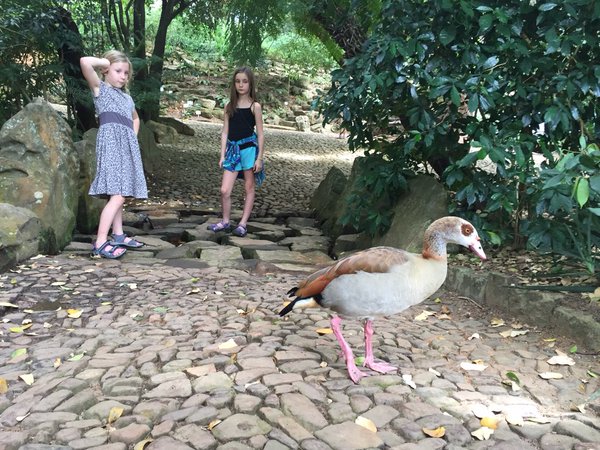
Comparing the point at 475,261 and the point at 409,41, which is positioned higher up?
the point at 409,41

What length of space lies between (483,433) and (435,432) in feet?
0.63

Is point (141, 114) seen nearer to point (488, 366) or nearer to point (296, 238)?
point (296, 238)

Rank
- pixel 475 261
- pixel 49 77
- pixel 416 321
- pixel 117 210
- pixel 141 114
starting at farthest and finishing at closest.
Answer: pixel 141 114, pixel 49 77, pixel 117 210, pixel 475 261, pixel 416 321

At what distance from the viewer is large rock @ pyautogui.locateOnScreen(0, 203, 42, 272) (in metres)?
4.27

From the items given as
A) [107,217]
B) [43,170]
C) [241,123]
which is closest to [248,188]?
[241,123]

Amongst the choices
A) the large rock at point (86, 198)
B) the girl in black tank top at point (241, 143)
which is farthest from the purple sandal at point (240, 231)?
the large rock at point (86, 198)

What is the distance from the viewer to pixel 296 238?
20.6 feet

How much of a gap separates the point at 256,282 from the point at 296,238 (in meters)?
1.89

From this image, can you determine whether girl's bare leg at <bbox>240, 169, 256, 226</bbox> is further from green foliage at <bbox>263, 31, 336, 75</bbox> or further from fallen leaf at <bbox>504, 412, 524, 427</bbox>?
green foliage at <bbox>263, 31, 336, 75</bbox>

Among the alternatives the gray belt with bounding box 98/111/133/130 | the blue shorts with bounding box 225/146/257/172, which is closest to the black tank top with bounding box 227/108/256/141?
the blue shorts with bounding box 225/146/257/172

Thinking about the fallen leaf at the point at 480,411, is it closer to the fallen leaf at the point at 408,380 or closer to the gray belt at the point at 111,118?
the fallen leaf at the point at 408,380

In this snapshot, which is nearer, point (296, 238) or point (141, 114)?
point (296, 238)

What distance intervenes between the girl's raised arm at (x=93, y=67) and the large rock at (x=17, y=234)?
121 centimetres

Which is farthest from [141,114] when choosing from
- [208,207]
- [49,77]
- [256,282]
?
[256,282]
